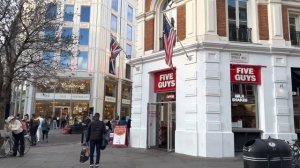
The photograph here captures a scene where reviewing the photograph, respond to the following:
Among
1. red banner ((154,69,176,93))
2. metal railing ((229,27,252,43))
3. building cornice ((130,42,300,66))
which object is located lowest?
red banner ((154,69,176,93))

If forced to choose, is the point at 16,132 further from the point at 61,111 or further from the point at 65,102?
the point at 61,111

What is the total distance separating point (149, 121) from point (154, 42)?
4.13m

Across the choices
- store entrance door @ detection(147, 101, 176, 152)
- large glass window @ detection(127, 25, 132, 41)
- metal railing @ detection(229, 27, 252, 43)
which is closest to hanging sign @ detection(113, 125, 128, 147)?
store entrance door @ detection(147, 101, 176, 152)

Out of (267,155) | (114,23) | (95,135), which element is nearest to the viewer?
(267,155)

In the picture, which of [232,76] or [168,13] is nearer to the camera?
[232,76]

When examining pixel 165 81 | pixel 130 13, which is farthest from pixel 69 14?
pixel 130 13

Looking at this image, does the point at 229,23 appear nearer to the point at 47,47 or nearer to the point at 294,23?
the point at 294,23

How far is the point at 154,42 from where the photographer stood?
17.8 m

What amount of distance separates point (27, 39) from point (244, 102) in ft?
32.5

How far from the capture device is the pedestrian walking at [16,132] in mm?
13820

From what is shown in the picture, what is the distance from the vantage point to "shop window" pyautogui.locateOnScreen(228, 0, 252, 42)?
1542 centimetres

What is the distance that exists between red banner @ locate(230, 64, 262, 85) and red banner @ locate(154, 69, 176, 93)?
284 cm

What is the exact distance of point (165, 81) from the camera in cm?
1689

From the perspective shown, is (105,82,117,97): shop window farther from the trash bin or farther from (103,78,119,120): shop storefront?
the trash bin
